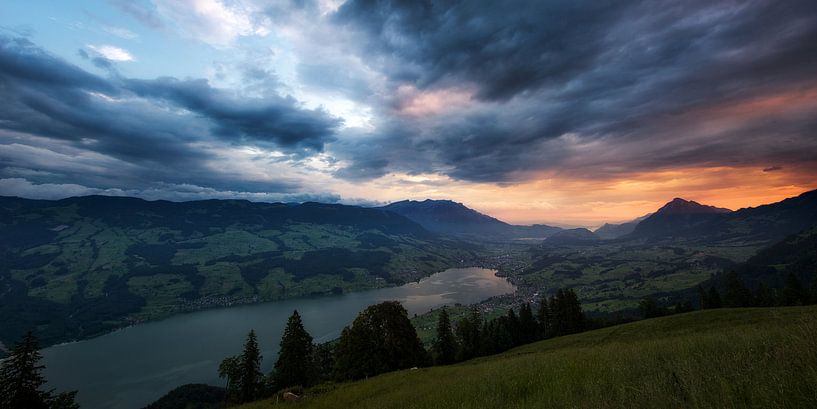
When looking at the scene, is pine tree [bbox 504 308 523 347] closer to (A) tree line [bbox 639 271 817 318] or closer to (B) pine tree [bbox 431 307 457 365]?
(B) pine tree [bbox 431 307 457 365]

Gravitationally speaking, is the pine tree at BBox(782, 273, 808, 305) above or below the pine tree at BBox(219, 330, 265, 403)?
above

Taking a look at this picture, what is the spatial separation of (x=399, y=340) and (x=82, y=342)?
22714 cm

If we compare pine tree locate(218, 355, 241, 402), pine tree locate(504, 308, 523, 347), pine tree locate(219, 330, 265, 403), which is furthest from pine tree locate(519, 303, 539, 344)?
pine tree locate(218, 355, 241, 402)

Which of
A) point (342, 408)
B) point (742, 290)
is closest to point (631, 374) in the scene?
point (342, 408)

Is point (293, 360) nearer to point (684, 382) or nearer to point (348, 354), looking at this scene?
point (348, 354)

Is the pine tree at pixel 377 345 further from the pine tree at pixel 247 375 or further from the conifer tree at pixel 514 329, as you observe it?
the conifer tree at pixel 514 329

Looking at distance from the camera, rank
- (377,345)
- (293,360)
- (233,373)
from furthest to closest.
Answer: (233,373), (293,360), (377,345)

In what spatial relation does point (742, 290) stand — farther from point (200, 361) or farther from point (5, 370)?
point (200, 361)

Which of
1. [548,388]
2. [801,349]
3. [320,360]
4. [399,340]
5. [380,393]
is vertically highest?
[801,349]

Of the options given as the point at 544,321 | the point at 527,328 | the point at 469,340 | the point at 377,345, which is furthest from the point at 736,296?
the point at 377,345

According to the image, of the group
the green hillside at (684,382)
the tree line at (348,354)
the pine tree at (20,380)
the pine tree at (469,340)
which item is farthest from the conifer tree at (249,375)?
the green hillside at (684,382)

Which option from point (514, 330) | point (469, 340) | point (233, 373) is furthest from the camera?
point (514, 330)

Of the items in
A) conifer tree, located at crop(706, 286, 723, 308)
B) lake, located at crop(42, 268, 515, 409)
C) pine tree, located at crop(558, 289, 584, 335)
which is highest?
conifer tree, located at crop(706, 286, 723, 308)

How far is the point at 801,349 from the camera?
5988mm
